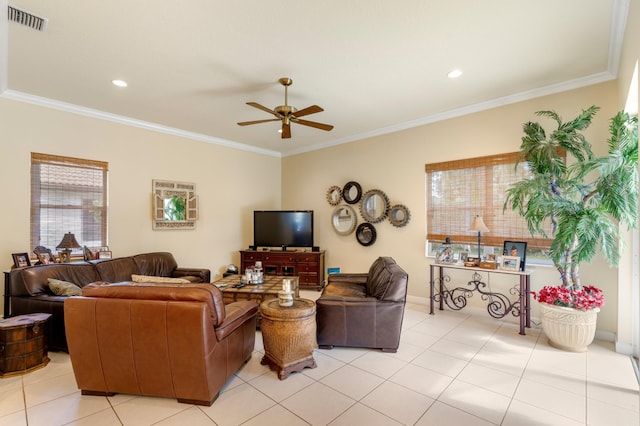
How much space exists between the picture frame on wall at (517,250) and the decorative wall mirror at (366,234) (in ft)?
6.79

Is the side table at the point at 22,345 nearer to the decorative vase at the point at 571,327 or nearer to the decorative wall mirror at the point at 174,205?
the decorative wall mirror at the point at 174,205

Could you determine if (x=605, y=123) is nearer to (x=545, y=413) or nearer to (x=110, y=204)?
(x=545, y=413)

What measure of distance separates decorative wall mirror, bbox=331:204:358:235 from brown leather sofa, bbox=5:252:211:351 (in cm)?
260

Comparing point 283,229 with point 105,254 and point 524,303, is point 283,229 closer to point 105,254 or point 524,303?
point 105,254

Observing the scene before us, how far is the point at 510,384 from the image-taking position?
2.49m

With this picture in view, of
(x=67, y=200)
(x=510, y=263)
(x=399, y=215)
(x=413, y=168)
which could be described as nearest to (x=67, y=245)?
(x=67, y=200)

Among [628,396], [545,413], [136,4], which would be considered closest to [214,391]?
[545,413]

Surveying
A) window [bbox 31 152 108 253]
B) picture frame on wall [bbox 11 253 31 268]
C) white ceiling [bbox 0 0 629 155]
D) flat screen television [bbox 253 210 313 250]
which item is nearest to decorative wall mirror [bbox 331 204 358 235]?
flat screen television [bbox 253 210 313 250]

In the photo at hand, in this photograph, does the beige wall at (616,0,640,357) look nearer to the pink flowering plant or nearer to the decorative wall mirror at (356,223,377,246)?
the pink flowering plant

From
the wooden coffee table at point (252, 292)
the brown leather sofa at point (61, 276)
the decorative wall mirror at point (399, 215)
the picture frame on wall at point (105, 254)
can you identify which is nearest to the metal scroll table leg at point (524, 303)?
the decorative wall mirror at point (399, 215)

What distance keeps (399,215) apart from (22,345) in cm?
485

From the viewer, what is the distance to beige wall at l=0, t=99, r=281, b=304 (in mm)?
3754

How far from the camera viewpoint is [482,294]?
417 centimetres

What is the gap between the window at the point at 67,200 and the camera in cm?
392
